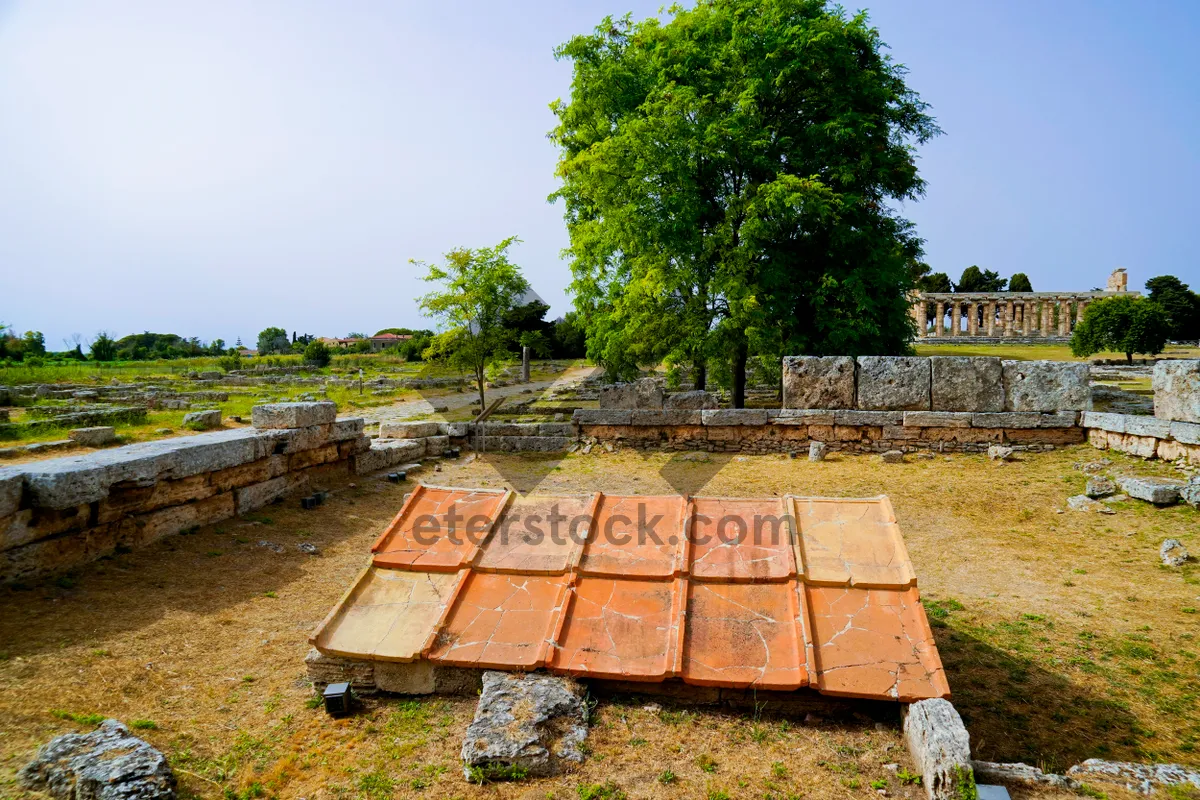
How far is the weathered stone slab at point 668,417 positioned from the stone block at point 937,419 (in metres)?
3.67

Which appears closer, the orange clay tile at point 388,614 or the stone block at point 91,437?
the orange clay tile at point 388,614

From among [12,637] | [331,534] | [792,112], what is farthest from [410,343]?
[12,637]

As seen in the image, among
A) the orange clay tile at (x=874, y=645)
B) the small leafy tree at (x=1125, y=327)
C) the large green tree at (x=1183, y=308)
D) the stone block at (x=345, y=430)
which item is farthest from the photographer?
the large green tree at (x=1183, y=308)

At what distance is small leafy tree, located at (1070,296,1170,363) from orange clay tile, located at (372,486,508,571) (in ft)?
99.4

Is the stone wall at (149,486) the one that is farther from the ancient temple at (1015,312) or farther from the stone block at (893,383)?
the ancient temple at (1015,312)

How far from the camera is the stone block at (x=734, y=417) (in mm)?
12078

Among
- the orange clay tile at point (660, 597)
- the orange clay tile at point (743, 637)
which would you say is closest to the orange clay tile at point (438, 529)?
the orange clay tile at point (660, 597)

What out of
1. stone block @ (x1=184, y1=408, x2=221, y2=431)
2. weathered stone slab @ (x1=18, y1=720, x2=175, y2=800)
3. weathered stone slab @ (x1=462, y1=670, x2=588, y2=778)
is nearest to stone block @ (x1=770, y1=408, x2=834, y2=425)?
weathered stone slab @ (x1=462, y1=670, x2=588, y2=778)

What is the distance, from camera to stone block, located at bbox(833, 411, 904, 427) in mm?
11562

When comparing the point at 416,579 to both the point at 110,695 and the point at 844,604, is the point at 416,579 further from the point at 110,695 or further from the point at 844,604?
the point at 844,604

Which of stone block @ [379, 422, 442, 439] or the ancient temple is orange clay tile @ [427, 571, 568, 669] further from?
the ancient temple

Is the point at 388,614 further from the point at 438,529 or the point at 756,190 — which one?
the point at 756,190

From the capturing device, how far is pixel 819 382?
1194 cm

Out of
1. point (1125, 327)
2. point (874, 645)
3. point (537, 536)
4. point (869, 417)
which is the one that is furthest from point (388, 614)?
point (1125, 327)
